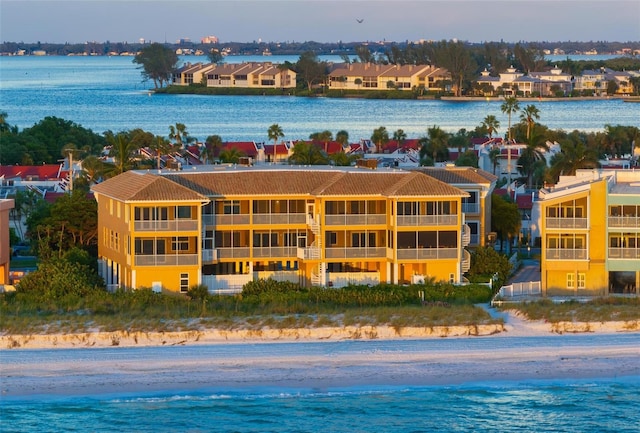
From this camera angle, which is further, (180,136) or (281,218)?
(180,136)

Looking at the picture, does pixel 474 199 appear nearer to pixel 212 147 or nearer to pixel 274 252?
pixel 274 252

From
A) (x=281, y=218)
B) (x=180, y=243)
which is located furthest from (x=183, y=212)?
(x=281, y=218)

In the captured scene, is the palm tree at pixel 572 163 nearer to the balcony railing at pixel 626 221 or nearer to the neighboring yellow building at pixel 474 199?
the neighboring yellow building at pixel 474 199

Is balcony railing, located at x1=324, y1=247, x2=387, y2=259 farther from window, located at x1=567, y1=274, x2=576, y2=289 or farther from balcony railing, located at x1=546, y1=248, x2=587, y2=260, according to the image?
window, located at x1=567, y1=274, x2=576, y2=289

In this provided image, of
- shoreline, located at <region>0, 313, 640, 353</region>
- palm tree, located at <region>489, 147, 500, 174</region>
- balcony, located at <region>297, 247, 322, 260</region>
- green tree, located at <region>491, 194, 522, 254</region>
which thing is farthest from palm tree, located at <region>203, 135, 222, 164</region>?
shoreline, located at <region>0, 313, 640, 353</region>

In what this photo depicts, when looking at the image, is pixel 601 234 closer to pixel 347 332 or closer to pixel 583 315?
pixel 583 315

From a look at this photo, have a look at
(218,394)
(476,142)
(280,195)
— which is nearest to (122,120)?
(476,142)
